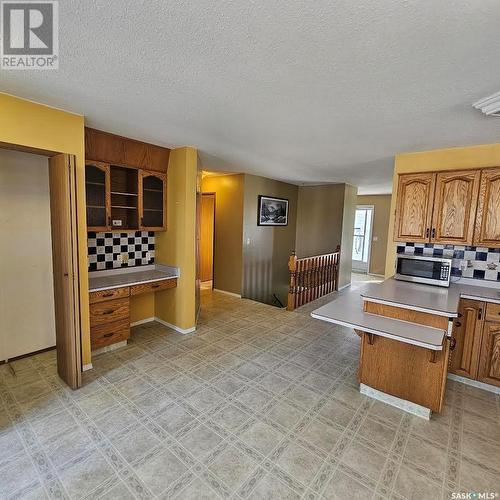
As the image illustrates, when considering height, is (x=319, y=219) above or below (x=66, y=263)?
above

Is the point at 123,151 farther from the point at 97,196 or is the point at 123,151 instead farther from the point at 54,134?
the point at 54,134

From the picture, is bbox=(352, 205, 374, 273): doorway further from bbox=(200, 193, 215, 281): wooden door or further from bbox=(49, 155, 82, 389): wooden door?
bbox=(49, 155, 82, 389): wooden door

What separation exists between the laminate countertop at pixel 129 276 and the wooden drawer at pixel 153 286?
45 mm

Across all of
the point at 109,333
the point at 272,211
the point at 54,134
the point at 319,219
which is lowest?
the point at 109,333

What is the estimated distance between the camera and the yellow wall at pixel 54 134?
6.91 feet

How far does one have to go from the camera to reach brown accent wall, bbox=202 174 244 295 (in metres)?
5.38

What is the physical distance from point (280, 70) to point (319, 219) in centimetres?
519

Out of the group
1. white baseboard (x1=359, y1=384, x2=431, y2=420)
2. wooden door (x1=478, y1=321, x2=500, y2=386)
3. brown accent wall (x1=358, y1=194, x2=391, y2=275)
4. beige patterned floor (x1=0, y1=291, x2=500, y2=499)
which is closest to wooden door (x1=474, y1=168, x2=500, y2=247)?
wooden door (x1=478, y1=321, x2=500, y2=386)

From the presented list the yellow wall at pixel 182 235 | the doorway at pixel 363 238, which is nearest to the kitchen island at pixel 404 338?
the yellow wall at pixel 182 235

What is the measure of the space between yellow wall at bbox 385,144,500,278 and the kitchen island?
1.11 m

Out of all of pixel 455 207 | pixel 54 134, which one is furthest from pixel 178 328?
pixel 455 207

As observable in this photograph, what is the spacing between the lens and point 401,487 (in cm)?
165

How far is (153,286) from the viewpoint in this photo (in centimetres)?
343
